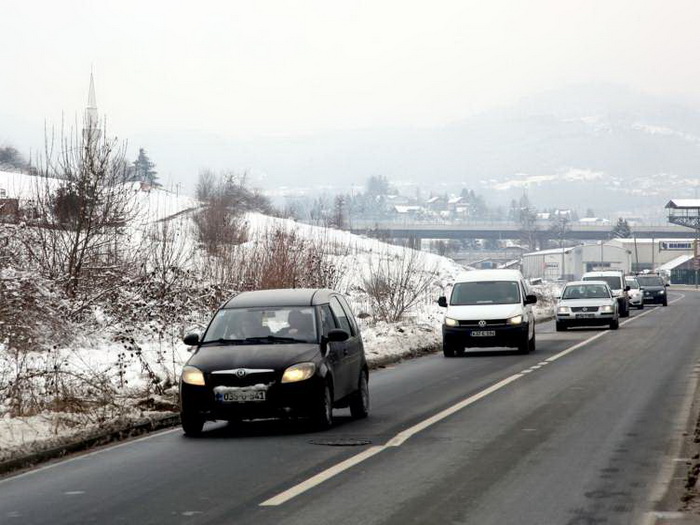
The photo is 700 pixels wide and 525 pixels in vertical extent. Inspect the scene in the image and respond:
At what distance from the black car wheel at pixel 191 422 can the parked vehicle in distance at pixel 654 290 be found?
206 ft

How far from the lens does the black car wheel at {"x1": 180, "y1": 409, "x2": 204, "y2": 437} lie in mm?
14609

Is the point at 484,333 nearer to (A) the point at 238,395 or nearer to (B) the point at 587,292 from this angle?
(B) the point at 587,292

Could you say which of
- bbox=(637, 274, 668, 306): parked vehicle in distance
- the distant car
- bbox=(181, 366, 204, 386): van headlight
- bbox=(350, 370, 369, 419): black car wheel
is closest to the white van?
the distant car

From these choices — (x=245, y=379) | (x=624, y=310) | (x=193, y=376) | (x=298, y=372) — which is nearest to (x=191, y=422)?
(x=193, y=376)

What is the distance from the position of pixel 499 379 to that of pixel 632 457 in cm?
1055

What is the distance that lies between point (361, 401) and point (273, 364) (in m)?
2.46

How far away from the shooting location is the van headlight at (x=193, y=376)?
47.4ft

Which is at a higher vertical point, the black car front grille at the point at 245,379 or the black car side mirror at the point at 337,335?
the black car side mirror at the point at 337,335

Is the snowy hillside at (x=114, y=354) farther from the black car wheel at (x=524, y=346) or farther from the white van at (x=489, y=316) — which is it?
the black car wheel at (x=524, y=346)

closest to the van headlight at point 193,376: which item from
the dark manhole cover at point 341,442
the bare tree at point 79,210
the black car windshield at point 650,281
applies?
the dark manhole cover at point 341,442

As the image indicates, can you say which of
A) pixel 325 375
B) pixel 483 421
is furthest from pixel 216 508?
pixel 483 421

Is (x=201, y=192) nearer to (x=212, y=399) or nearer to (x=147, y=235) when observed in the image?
(x=147, y=235)

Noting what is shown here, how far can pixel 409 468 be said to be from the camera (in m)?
11.6

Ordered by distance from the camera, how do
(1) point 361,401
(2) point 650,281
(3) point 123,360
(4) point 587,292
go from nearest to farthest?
(1) point 361,401, (3) point 123,360, (4) point 587,292, (2) point 650,281
